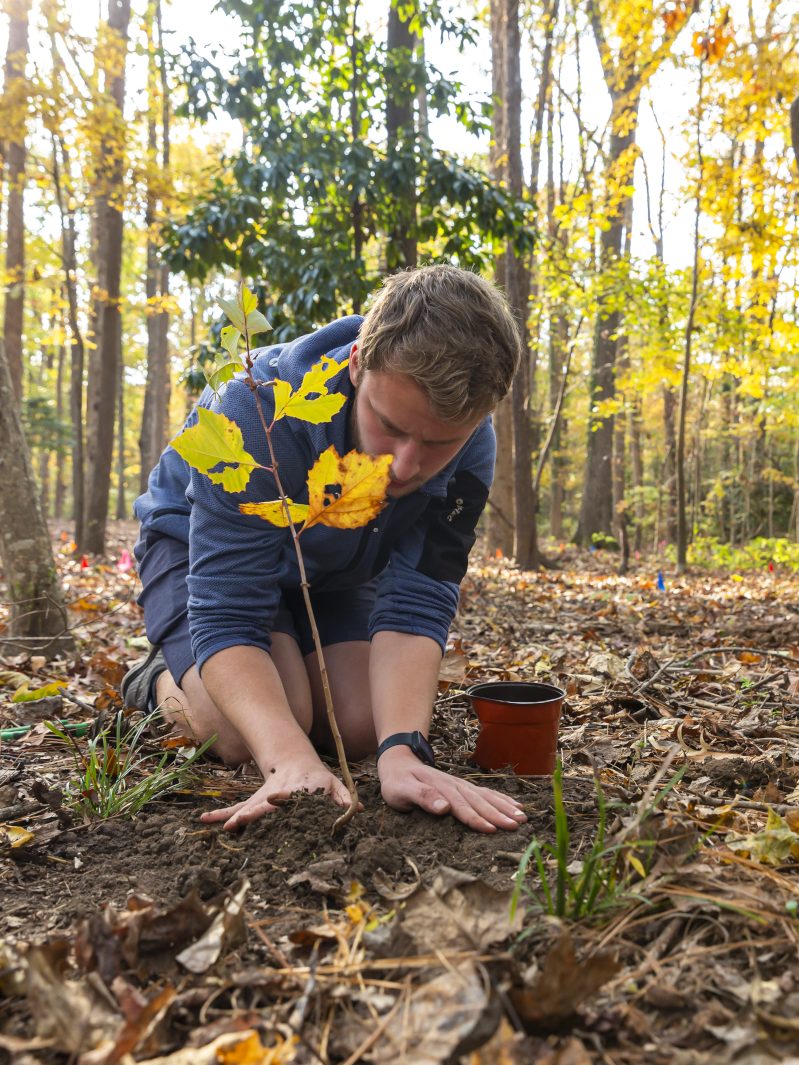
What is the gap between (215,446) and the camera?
1.35m

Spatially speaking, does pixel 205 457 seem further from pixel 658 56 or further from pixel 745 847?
pixel 658 56

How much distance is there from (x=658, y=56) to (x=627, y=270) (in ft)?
6.64

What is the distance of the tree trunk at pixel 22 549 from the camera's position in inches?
128

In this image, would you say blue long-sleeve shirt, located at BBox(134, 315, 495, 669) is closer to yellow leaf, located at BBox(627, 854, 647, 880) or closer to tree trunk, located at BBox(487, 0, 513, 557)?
yellow leaf, located at BBox(627, 854, 647, 880)

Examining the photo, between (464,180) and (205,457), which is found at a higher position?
(464,180)

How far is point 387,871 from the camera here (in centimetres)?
137

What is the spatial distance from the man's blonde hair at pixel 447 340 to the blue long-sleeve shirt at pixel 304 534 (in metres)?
0.32

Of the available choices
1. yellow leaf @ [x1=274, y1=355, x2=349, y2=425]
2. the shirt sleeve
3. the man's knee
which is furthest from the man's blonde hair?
the man's knee

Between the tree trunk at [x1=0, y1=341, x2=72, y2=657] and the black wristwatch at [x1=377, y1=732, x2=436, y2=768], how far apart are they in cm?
206

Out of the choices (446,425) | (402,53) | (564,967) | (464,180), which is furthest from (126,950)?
(402,53)

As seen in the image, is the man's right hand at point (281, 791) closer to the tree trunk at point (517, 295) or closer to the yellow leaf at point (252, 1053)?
the yellow leaf at point (252, 1053)

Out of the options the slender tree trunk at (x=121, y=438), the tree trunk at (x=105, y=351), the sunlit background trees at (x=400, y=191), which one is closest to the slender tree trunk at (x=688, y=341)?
the sunlit background trees at (x=400, y=191)

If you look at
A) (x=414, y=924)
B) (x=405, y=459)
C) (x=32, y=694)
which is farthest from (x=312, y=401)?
(x=32, y=694)

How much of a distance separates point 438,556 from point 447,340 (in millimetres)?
838
